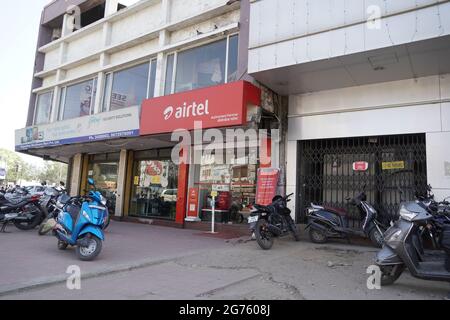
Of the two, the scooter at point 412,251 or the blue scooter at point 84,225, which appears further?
the blue scooter at point 84,225

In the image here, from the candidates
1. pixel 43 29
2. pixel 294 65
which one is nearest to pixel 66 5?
pixel 43 29

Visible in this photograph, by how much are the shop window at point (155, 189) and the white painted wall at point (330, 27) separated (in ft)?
19.3

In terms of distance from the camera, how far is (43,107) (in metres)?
19.0

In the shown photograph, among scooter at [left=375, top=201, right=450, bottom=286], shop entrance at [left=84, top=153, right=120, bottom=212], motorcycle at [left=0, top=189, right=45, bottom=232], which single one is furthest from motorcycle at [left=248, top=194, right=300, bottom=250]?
shop entrance at [left=84, top=153, right=120, bottom=212]

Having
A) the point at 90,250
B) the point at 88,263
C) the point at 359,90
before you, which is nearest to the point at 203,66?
the point at 359,90

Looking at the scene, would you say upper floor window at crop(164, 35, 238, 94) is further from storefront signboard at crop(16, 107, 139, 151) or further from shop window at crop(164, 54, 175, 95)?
storefront signboard at crop(16, 107, 139, 151)

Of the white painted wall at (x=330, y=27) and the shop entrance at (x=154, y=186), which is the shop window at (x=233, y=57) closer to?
the white painted wall at (x=330, y=27)

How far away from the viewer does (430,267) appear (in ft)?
15.9

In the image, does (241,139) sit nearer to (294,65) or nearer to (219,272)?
(294,65)

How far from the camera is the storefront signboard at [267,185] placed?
1014cm

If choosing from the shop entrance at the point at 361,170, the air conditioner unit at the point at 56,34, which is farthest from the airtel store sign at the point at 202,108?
the air conditioner unit at the point at 56,34

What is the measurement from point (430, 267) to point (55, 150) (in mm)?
16320

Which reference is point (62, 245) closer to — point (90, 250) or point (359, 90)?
point (90, 250)

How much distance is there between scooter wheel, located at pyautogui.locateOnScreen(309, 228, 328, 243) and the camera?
897 cm
